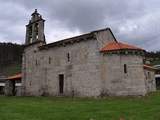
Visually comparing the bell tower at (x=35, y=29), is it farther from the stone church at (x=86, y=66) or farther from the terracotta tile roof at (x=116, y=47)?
the terracotta tile roof at (x=116, y=47)

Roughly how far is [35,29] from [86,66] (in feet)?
30.7

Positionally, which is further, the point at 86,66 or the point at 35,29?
the point at 35,29

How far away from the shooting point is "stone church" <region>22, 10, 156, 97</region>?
24.4 m

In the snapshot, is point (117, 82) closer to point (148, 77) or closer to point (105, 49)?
point (105, 49)

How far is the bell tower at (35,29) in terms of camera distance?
31.3 meters

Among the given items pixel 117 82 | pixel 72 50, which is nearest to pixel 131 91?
pixel 117 82

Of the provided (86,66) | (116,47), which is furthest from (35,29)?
(116,47)

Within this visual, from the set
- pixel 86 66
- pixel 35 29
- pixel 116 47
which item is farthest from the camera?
pixel 35 29

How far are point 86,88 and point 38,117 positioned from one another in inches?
511

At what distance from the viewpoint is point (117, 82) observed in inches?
955

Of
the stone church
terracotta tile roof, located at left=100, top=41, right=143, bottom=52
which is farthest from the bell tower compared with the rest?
terracotta tile roof, located at left=100, top=41, right=143, bottom=52

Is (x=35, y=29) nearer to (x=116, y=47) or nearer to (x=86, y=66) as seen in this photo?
(x=86, y=66)

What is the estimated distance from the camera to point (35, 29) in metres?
32.1

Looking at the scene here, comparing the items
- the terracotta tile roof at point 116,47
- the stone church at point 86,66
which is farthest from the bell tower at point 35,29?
the terracotta tile roof at point 116,47
